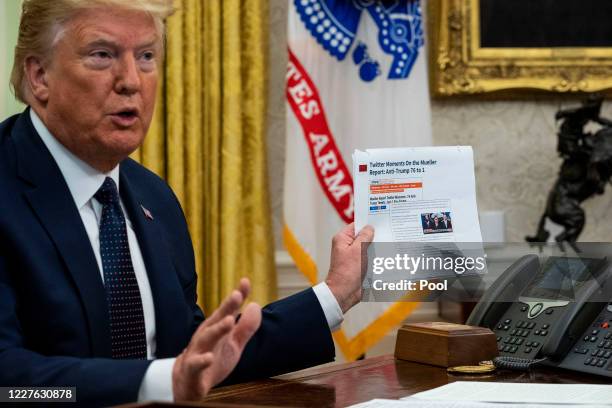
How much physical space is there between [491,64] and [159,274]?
286cm

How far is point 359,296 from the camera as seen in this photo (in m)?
2.05

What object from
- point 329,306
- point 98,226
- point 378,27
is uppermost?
point 378,27

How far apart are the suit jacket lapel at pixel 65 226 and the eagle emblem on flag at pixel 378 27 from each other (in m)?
2.29

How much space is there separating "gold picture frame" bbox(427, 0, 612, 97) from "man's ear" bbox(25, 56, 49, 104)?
8.87 feet

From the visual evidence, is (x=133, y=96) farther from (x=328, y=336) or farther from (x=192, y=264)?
(x=328, y=336)

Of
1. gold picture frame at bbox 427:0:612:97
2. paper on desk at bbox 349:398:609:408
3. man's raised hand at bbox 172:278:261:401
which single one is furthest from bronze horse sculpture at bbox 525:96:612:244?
man's raised hand at bbox 172:278:261:401

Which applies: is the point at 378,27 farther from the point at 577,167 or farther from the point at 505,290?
the point at 505,290

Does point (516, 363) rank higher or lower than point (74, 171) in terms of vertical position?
lower

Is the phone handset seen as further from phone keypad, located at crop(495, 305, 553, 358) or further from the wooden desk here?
the wooden desk

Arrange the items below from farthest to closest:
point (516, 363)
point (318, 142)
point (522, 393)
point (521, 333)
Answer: point (318, 142) → point (521, 333) → point (516, 363) → point (522, 393)

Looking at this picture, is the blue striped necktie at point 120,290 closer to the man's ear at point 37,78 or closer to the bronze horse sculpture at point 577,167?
the man's ear at point 37,78

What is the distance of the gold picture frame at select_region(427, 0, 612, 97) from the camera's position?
4445 millimetres

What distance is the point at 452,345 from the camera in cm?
196

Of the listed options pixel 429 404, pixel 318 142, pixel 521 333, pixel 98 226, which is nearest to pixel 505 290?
pixel 521 333
